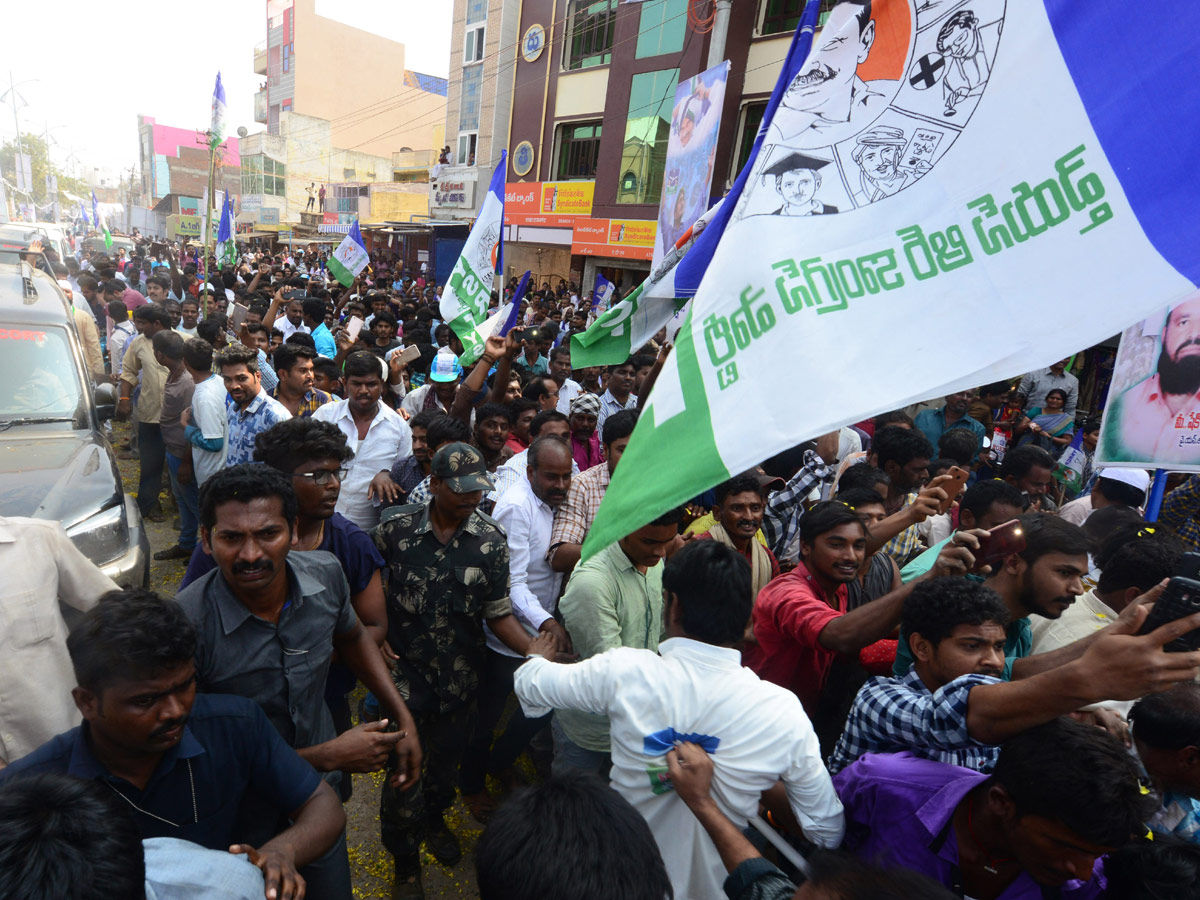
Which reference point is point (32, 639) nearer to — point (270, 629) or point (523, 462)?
point (270, 629)

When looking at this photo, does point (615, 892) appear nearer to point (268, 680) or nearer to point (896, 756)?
point (896, 756)

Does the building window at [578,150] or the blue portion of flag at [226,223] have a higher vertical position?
the building window at [578,150]

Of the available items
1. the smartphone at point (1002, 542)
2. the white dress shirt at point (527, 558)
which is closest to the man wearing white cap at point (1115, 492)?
the smartphone at point (1002, 542)

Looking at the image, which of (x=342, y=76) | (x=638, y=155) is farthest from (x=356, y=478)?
(x=342, y=76)

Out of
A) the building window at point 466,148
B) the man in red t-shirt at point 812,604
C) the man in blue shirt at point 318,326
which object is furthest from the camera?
the building window at point 466,148

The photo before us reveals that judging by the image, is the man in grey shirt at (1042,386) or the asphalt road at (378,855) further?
the man in grey shirt at (1042,386)

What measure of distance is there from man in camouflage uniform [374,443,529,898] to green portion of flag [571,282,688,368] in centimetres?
115

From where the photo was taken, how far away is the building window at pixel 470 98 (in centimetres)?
2472

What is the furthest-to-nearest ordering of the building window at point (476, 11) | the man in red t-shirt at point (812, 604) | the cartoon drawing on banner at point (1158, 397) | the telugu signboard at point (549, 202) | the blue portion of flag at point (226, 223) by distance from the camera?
the building window at point (476, 11) < the telugu signboard at point (549, 202) < the blue portion of flag at point (226, 223) < the cartoon drawing on banner at point (1158, 397) < the man in red t-shirt at point (812, 604)

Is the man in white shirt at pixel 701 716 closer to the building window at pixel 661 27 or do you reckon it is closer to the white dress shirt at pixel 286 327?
the white dress shirt at pixel 286 327

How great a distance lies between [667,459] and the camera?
5.01ft

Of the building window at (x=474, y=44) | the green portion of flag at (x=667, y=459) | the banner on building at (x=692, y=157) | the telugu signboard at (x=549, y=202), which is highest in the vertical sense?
the building window at (x=474, y=44)

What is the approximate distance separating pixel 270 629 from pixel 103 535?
81.5 inches

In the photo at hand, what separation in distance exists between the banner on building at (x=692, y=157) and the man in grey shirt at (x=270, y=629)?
378 cm
